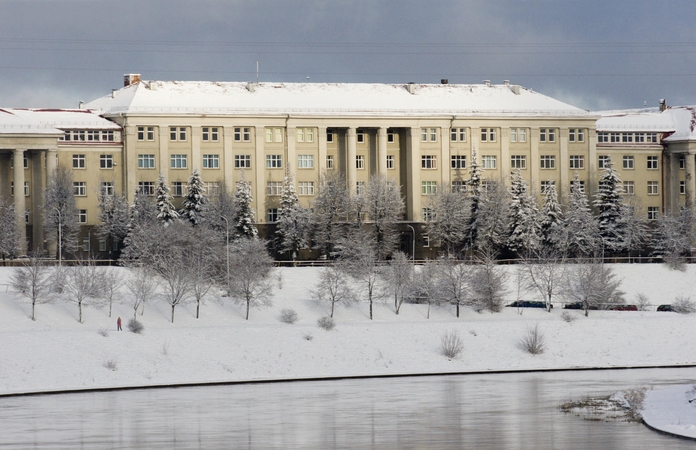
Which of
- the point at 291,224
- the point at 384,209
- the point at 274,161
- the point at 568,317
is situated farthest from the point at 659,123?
the point at 568,317

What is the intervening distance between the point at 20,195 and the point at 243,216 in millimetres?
17727

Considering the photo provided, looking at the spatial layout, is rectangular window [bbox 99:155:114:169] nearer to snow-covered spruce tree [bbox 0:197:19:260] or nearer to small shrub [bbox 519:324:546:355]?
snow-covered spruce tree [bbox 0:197:19:260]

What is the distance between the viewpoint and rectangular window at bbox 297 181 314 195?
120 meters

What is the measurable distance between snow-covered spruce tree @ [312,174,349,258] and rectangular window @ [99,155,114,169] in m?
17.3

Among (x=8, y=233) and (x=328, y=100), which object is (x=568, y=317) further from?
(x=328, y=100)

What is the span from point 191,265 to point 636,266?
3447cm

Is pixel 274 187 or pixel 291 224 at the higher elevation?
pixel 274 187

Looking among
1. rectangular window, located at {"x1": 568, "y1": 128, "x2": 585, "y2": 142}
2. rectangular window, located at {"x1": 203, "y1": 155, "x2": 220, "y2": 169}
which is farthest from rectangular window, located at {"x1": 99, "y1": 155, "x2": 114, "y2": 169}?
rectangular window, located at {"x1": 568, "y1": 128, "x2": 585, "y2": 142}

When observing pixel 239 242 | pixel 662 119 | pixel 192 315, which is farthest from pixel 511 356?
pixel 662 119

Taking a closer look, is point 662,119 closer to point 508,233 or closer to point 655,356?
point 508,233

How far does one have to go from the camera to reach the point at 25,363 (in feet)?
203

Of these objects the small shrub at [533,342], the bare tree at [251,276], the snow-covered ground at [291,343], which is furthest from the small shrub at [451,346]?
the bare tree at [251,276]

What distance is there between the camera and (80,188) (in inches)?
4540

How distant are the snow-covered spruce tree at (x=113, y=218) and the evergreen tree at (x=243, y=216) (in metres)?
8.14
